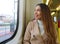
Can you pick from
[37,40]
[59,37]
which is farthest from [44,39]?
[59,37]

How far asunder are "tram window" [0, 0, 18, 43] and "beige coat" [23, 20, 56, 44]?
0.76ft

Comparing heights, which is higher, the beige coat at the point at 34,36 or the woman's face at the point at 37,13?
the woman's face at the point at 37,13

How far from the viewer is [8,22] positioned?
1.96 meters

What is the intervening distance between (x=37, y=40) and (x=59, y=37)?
0.93 ft

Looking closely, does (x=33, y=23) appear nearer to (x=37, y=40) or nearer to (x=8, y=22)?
(x=37, y=40)

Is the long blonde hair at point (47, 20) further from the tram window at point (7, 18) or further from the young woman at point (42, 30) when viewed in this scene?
the tram window at point (7, 18)

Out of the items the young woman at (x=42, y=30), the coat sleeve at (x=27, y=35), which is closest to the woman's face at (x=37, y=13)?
the young woman at (x=42, y=30)

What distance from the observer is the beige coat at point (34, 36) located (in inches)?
69.0

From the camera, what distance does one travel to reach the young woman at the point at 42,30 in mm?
1753

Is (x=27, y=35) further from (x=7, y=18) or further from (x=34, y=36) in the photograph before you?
(x=7, y=18)

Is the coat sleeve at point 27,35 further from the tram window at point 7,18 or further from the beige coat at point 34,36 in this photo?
the tram window at point 7,18

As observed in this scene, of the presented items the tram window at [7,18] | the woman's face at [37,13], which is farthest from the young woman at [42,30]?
the tram window at [7,18]

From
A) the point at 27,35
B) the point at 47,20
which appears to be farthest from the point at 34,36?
the point at 47,20

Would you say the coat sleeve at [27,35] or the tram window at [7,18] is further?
the tram window at [7,18]
